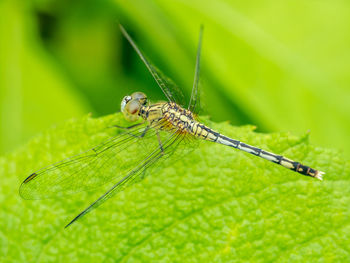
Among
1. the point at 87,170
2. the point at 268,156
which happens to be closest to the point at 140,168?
the point at 87,170

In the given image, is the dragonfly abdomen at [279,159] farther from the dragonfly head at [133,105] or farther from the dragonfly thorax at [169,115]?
the dragonfly head at [133,105]

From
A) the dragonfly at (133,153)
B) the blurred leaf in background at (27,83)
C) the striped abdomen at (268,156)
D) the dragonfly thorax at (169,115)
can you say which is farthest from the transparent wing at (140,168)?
the blurred leaf in background at (27,83)

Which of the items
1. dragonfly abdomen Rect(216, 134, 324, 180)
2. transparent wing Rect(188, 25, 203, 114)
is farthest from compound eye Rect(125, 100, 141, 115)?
dragonfly abdomen Rect(216, 134, 324, 180)

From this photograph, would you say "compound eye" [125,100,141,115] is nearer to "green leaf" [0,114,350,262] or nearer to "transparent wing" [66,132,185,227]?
"transparent wing" [66,132,185,227]

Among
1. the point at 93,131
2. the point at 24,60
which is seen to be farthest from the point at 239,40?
the point at 24,60

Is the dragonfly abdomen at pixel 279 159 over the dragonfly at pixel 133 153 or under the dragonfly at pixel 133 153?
under

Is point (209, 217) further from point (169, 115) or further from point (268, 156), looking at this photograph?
point (169, 115)
